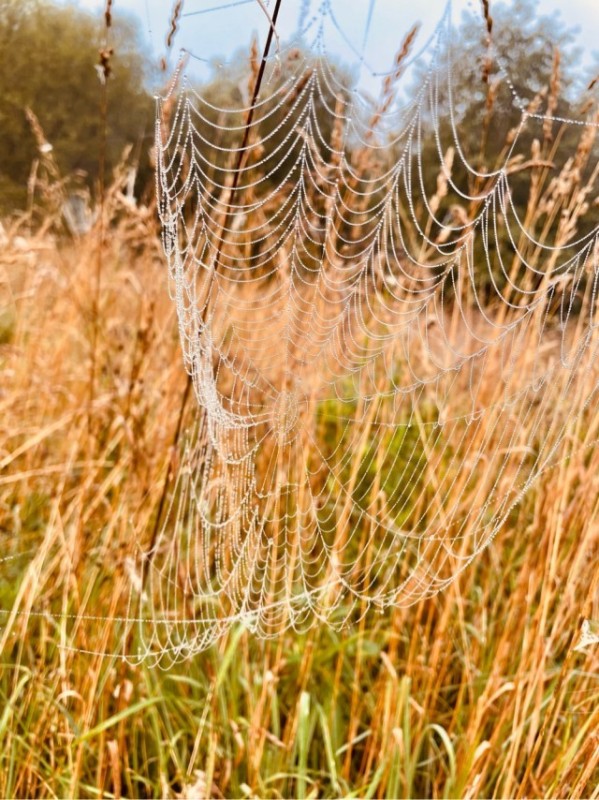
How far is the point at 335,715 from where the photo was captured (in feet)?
5.27

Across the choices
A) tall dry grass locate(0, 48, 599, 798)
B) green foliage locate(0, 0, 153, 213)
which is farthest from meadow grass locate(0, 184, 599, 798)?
green foliage locate(0, 0, 153, 213)

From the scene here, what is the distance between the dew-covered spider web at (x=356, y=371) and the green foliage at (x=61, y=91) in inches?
27.3

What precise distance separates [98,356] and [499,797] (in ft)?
5.38

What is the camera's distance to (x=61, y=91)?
6.72 meters

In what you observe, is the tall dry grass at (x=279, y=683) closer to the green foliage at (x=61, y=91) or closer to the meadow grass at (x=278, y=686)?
the meadow grass at (x=278, y=686)

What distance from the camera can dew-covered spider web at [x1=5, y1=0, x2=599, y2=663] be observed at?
138 centimetres

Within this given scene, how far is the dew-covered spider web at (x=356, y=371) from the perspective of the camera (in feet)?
4.53

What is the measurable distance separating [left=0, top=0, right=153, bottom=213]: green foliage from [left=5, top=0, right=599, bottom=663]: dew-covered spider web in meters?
0.69

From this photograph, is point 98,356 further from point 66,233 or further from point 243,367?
point 66,233

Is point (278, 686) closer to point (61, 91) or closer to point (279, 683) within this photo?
point (279, 683)

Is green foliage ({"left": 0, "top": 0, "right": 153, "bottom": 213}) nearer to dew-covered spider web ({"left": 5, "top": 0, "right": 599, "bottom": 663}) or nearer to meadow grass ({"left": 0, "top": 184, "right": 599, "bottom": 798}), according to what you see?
dew-covered spider web ({"left": 5, "top": 0, "right": 599, "bottom": 663})

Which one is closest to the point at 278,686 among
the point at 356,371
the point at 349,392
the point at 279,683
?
the point at 279,683

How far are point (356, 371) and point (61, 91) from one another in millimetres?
6068

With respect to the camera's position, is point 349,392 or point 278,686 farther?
point 349,392
